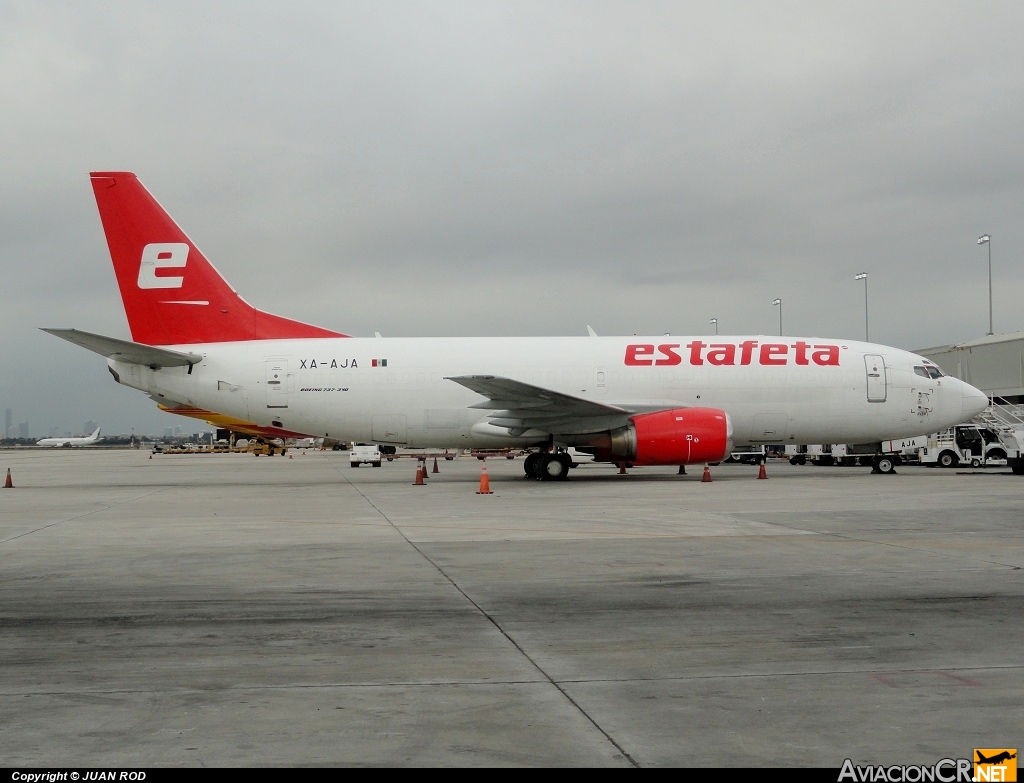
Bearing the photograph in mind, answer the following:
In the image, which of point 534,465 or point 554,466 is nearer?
point 554,466

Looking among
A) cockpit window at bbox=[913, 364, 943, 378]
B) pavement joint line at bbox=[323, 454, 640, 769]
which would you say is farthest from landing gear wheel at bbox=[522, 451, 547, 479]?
pavement joint line at bbox=[323, 454, 640, 769]

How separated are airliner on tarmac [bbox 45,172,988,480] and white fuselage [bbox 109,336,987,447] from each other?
0.13ft

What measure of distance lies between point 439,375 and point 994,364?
3283cm

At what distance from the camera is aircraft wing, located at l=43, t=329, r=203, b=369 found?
2399 centimetres

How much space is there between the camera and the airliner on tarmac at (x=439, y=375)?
26328 millimetres

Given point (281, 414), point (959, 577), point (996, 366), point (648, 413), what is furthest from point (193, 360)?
point (996, 366)

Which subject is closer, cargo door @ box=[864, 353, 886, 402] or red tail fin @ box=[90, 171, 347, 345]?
red tail fin @ box=[90, 171, 347, 345]

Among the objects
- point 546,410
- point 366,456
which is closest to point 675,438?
point 546,410

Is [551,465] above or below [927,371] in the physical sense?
below

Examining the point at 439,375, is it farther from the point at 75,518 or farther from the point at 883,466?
the point at 883,466

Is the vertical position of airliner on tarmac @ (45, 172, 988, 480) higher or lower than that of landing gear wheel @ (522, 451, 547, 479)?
higher

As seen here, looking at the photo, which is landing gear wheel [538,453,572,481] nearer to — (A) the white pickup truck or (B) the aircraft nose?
(B) the aircraft nose

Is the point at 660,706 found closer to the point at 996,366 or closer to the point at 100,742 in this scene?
the point at 100,742

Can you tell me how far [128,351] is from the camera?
1000 inches
